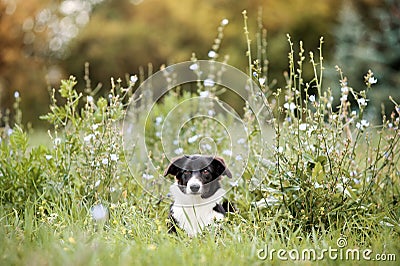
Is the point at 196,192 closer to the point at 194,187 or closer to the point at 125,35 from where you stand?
the point at 194,187

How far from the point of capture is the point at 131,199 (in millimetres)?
3750

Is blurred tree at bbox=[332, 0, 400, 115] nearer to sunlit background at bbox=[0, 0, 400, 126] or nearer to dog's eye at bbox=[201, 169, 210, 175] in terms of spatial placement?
sunlit background at bbox=[0, 0, 400, 126]

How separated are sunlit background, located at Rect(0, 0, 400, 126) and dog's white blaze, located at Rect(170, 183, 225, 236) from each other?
296 inches

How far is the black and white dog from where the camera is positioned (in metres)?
3.36

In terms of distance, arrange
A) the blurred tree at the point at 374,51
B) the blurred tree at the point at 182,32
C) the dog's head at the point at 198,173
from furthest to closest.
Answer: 1. the blurred tree at the point at 182,32
2. the blurred tree at the point at 374,51
3. the dog's head at the point at 198,173

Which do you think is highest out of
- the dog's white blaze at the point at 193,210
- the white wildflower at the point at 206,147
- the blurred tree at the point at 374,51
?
the blurred tree at the point at 374,51

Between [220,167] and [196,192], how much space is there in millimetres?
337

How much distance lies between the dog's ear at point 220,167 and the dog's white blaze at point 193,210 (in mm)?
175

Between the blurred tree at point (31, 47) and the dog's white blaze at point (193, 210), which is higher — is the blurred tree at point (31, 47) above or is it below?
above

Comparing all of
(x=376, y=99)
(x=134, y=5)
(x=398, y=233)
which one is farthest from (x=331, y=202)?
(x=134, y=5)

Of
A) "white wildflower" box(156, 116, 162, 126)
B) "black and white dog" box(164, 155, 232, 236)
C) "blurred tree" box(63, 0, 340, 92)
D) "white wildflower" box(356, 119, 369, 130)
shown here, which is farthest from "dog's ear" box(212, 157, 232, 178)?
"blurred tree" box(63, 0, 340, 92)

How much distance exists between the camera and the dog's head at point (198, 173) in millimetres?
3324

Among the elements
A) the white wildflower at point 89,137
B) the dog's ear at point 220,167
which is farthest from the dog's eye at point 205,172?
the white wildflower at point 89,137

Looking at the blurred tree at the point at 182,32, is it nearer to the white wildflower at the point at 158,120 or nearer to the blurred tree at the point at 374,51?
the blurred tree at the point at 374,51
